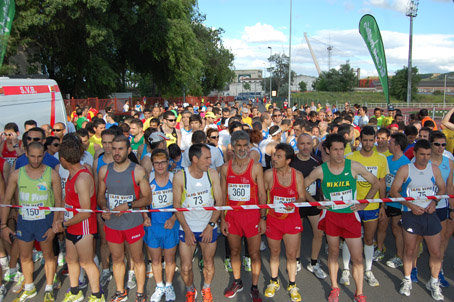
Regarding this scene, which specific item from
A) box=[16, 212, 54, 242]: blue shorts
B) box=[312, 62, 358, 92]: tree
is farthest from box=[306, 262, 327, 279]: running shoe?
box=[312, 62, 358, 92]: tree

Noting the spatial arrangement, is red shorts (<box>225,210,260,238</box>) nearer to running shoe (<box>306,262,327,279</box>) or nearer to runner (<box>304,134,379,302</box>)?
runner (<box>304,134,379,302</box>)

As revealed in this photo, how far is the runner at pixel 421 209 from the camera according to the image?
410 cm

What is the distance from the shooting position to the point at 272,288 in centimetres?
431

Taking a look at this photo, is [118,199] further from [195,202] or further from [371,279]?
[371,279]

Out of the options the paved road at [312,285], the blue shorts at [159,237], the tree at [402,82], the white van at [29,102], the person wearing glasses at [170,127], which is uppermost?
the tree at [402,82]

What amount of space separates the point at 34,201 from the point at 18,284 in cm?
131

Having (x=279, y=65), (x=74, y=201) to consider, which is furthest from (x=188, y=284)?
(x=279, y=65)

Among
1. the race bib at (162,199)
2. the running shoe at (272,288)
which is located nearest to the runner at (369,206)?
the running shoe at (272,288)

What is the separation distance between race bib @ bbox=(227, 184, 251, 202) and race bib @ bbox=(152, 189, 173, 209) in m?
0.70

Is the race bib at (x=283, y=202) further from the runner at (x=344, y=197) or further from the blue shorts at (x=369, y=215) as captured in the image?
the blue shorts at (x=369, y=215)

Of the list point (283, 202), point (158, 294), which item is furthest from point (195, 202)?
point (158, 294)

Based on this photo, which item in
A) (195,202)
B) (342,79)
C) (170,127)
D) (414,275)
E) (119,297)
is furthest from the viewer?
(342,79)

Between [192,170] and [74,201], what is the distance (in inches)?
51.5

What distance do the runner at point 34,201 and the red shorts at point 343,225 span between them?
3.10 metres
